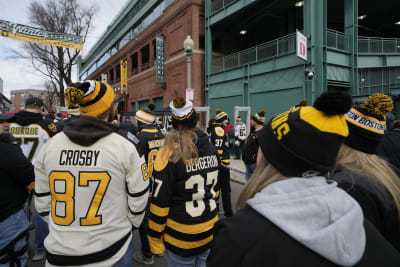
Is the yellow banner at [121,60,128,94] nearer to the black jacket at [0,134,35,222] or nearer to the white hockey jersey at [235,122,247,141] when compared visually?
the white hockey jersey at [235,122,247,141]

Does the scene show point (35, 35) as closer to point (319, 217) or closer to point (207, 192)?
point (207, 192)

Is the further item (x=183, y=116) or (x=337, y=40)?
(x=337, y=40)

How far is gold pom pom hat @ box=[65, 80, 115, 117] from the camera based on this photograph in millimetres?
1905

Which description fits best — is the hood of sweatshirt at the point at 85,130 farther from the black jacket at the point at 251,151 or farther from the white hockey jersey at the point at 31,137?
the black jacket at the point at 251,151

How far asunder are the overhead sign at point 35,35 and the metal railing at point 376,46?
17103 mm

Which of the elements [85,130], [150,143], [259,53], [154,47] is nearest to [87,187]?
[85,130]

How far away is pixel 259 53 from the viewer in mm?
13109

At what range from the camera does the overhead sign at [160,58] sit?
63.0 ft

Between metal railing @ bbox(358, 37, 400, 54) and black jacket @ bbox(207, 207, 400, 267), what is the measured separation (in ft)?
45.5

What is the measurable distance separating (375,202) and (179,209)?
5.01 feet

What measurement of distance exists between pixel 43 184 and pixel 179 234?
4.28ft

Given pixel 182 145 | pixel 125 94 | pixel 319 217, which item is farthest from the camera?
pixel 125 94

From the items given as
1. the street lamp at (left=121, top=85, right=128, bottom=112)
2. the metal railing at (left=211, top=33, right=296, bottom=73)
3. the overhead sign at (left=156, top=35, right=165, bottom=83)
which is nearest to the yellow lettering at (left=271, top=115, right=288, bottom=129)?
the metal railing at (left=211, top=33, right=296, bottom=73)

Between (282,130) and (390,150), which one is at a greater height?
(282,130)
